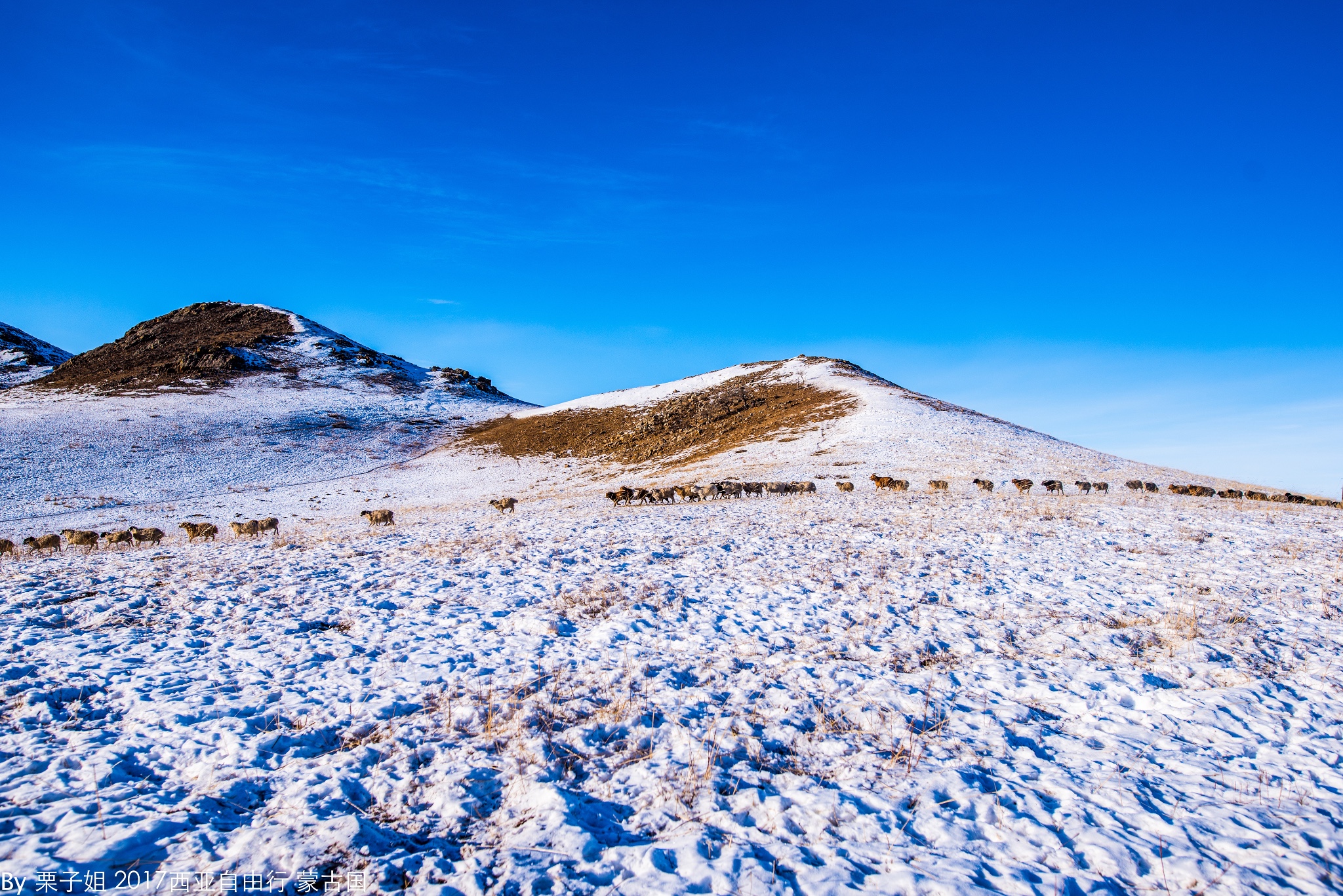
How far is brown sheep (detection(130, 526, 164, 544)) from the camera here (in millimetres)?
21938

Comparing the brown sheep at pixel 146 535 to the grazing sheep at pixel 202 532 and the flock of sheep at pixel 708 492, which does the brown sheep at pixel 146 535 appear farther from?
the flock of sheep at pixel 708 492

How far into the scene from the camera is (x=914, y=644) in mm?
9633

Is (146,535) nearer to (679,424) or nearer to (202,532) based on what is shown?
(202,532)

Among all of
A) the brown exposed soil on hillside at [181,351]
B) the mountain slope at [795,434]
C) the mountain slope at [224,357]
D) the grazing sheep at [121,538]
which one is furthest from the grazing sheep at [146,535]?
the brown exposed soil on hillside at [181,351]

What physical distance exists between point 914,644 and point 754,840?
17.9 ft

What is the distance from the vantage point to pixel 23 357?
92312 millimetres

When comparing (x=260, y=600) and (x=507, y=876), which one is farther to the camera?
(x=260, y=600)

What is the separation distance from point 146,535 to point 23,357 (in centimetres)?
10660

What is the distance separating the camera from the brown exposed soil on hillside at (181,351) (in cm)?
7194

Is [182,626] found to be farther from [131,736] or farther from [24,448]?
[24,448]

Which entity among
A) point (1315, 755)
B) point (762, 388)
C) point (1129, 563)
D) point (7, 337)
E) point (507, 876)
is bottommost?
point (507, 876)

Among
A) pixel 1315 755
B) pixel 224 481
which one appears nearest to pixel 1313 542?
pixel 1315 755

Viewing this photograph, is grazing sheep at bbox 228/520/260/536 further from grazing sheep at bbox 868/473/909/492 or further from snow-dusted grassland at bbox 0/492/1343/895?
grazing sheep at bbox 868/473/909/492

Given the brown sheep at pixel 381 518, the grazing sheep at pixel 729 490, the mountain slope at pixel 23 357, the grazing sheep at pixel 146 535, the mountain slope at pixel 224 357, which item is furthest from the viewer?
the mountain slope at pixel 23 357
